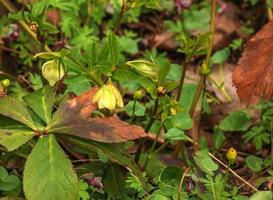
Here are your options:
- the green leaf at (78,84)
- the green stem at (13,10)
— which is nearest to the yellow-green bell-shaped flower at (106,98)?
the green leaf at (78,84)

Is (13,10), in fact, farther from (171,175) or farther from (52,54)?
(171,175)

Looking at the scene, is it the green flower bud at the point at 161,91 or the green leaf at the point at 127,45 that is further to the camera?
the green leaf at the point at 127,45

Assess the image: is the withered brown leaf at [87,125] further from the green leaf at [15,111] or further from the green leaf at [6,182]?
the green leaf at [6,182]

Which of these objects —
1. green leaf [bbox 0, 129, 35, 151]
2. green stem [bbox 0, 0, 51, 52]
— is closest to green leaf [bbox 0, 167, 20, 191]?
green leaf [bbox 0, 129, 35, 151]

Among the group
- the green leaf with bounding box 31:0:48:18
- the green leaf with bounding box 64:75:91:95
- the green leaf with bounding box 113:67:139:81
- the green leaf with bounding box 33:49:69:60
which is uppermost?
the green leaf with bounding box 31:0:48:18

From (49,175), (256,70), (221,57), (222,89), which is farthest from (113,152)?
(222,89)

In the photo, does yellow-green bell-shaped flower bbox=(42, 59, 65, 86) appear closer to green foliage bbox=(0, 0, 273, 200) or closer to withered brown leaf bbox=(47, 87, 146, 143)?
green foliage bbox=(0, 0, 273, 200)
